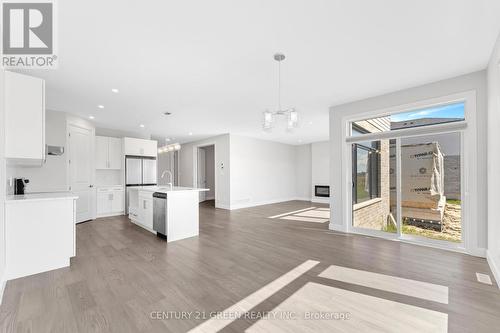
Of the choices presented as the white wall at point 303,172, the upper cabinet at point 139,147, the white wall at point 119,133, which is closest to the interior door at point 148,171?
the upper cabinet at point 139,147

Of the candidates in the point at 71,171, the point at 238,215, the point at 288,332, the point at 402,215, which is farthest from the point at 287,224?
the point at 71,171


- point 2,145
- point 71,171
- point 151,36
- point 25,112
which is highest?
point 151,36

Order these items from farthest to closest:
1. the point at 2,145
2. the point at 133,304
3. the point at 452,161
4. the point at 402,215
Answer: the point at 402,215 < the point at 452,161 < the point at 2,145 < the point at 133,304

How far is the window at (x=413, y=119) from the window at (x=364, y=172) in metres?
0.37

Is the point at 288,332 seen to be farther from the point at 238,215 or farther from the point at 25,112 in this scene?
the point at 238,215

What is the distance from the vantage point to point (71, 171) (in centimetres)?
543

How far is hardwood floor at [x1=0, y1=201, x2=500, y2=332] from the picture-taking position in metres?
1.91

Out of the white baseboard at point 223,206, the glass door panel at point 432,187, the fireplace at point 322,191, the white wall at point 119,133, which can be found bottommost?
the white baseboard at point 223,206

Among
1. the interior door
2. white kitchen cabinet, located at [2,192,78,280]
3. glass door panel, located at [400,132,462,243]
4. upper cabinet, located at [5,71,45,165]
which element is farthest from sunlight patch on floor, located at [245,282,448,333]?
the interior door

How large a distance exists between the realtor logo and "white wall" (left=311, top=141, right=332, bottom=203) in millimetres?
9128

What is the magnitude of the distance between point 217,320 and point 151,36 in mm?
2963

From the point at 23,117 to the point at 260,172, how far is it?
7.31 m

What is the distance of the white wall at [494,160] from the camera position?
259 cm

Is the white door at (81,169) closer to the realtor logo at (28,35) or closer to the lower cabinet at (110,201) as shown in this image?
the lower cabinet at (110,201)
